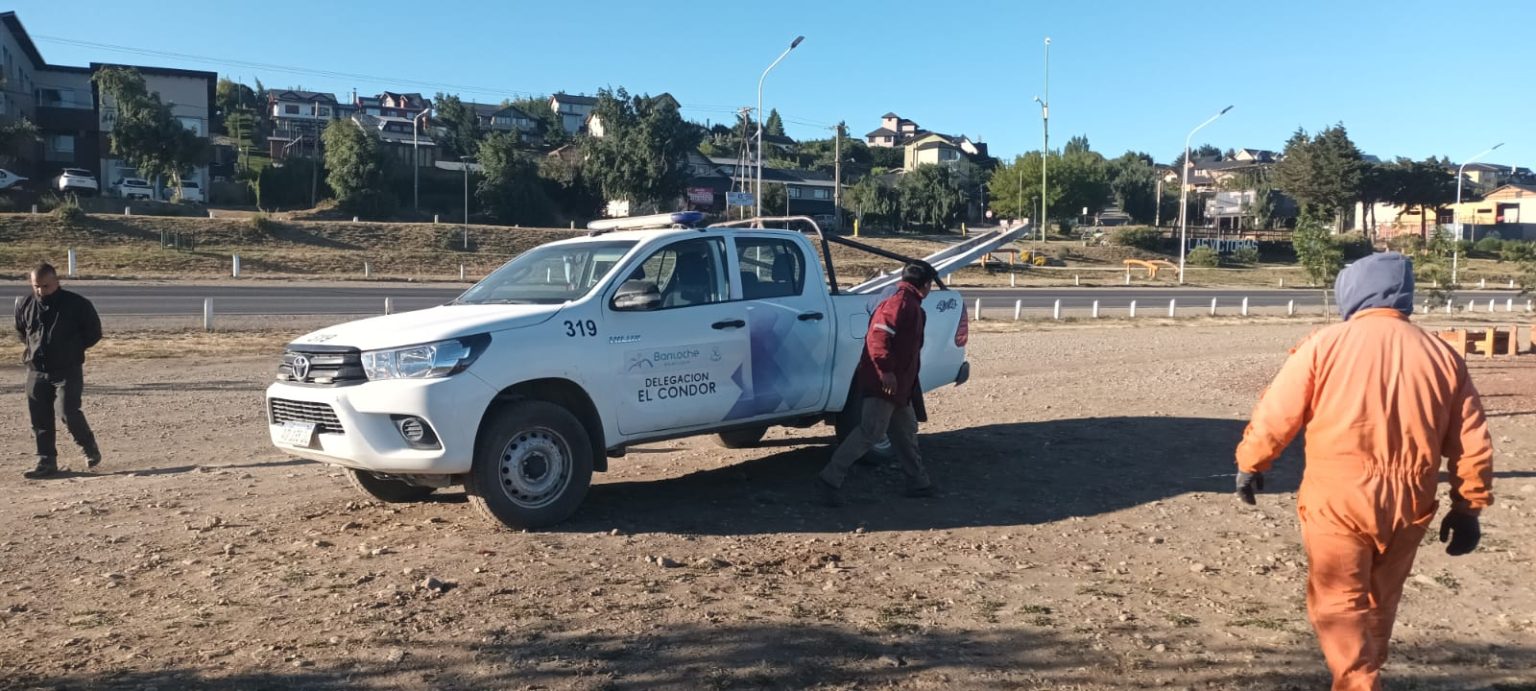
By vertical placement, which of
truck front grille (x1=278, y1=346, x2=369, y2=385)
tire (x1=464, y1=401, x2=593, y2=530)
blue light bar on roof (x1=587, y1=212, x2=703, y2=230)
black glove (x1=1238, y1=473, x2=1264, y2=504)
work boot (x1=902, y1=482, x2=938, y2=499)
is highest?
blue light bar on roof (x1=587, y1=212, x2=703, y2=230)

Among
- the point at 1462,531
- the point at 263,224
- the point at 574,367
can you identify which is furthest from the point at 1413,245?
the point at 263,224

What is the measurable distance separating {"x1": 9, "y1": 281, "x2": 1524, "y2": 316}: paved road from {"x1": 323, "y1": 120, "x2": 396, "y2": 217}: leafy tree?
96.2 feet

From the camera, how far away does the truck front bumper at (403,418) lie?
253 inches

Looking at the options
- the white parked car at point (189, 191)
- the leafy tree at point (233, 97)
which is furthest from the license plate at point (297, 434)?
the leafy tree at point (233, 97)

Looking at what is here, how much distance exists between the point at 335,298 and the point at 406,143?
59.6m

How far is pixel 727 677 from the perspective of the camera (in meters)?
4.64

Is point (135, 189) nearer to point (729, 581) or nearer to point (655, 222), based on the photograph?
point (655, 222)

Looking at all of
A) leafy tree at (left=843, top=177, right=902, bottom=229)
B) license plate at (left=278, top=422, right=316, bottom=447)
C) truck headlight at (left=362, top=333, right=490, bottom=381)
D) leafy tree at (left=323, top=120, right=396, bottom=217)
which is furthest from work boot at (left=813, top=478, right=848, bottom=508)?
leafy tree at (left=843, top=177, right=902, bottom=229)

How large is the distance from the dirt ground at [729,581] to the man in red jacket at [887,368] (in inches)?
14.5

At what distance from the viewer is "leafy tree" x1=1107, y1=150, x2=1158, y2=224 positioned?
356ft

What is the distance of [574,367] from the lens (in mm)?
6996

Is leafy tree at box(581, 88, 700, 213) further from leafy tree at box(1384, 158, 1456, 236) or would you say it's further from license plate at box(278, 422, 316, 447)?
license plate at box(278, 422, 316, 447)

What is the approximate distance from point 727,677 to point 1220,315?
109ft

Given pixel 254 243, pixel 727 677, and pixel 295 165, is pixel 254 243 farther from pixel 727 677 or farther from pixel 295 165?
pixel 727 677
